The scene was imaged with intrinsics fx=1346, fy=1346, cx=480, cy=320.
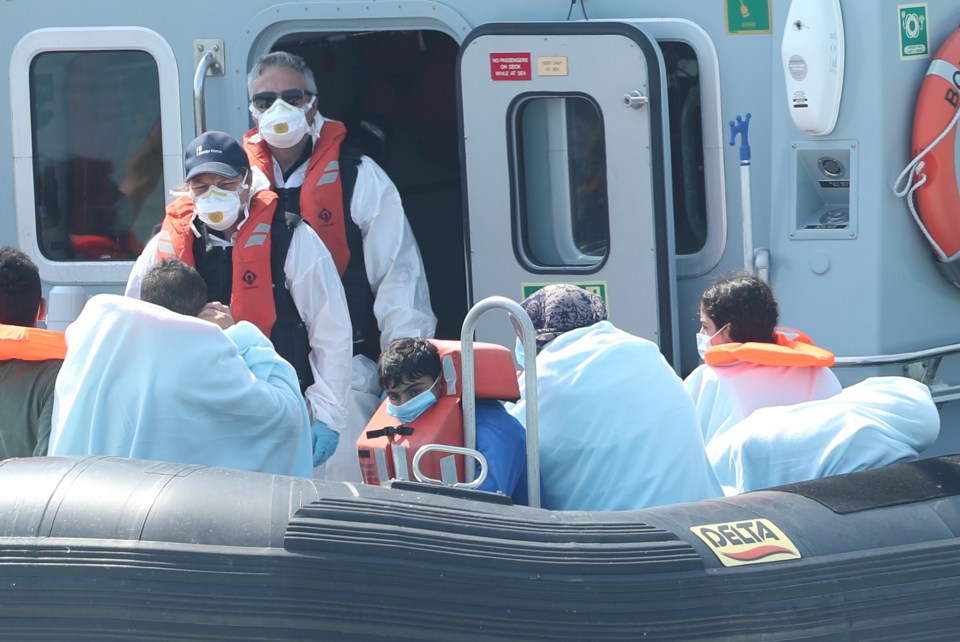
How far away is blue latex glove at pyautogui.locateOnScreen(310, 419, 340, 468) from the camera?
12.9 feet

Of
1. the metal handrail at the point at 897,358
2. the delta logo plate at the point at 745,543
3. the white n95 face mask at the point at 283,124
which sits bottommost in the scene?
the delta logo plate at the point at 745,543

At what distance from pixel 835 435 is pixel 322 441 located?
1510 millimetres

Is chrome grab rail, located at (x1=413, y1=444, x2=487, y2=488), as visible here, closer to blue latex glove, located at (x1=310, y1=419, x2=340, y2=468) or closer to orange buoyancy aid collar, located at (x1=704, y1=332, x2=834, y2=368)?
orange buoyancy aid collar, located at (x1=704, y1=332, x2=834, y2=368)

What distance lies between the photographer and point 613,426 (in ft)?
10.1

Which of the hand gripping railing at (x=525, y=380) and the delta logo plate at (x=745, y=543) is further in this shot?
the hand gripping railing at (x=525, y=380)

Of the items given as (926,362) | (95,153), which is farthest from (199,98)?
(926,362)

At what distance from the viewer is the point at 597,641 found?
8.70 ft

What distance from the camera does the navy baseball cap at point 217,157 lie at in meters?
3.83

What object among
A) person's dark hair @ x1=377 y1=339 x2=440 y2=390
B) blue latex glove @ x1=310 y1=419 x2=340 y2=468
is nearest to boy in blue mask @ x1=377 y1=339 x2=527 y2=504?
person's dark hair @ x1=377 y1=339 x2=440 y2=390

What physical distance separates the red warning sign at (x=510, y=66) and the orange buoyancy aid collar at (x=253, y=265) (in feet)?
2.69

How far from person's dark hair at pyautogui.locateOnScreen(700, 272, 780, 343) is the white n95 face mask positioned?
56.7 inches

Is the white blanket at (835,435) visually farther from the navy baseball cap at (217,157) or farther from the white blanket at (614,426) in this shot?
the navy baseball cap at (217,157)

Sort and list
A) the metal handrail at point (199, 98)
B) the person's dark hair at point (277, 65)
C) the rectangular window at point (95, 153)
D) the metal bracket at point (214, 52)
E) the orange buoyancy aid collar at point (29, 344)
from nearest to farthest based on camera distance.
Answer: the orange buoyancy aid collar at point (29, 344)
the person's dark hair at point (277, 65)
the metal handrail at point (199, 98)
the metal bracket at point (214, 52)
the rectangular window at point (95, 153)

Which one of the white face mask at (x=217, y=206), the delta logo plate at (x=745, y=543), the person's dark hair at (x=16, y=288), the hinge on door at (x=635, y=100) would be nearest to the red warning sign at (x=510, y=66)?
the hinge on door at (x=635, y=100)
